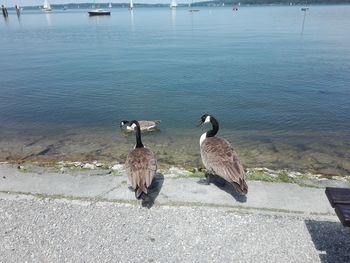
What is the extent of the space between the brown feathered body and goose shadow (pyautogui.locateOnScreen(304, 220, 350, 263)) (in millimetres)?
3076

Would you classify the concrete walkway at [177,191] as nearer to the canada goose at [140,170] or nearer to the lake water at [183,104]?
the canada goose at [140,170]

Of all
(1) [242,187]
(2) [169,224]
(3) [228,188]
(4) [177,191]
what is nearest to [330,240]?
(1) [242,187]

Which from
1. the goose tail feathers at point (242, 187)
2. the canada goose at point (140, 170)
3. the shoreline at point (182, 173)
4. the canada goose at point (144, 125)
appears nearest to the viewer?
the goose tail feathers at point (242, 187)

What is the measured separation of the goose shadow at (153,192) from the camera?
661 centimetres

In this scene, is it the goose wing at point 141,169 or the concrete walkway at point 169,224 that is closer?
the concrete walkway at point 169,224

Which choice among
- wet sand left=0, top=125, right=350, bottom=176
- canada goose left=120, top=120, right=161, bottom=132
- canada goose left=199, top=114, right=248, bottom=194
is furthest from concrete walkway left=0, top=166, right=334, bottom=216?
canada goose left=120, top=120, right=161, bottom=132

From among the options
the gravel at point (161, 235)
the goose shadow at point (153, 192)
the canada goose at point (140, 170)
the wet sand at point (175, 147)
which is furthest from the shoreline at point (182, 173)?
the wet sand at point (175, 147)

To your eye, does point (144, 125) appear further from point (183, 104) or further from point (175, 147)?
point (183, 104)

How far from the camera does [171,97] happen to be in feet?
61.1

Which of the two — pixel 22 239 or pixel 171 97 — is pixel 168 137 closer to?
pixel 171 97

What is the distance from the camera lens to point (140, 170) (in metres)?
6.90

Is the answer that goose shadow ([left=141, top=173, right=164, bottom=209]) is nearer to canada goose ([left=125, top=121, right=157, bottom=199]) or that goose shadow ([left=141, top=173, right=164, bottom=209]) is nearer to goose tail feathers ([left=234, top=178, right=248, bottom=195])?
canada goose ([left=125, top=121, right=157, bottom=199])

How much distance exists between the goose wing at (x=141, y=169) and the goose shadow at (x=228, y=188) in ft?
4.08

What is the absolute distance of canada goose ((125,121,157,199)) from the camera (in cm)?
655
